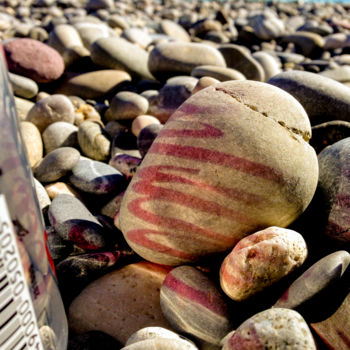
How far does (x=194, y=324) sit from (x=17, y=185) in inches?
38.3

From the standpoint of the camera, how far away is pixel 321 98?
239 centimetres

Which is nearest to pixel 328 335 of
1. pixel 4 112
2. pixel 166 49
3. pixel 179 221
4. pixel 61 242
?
pixel 179 221

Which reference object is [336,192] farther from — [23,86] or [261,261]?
[23,86]

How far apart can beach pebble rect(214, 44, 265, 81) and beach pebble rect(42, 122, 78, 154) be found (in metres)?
2.17

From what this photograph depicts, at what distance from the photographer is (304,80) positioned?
2.46 m

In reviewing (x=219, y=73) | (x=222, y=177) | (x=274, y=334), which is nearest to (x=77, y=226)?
(x=222, y=177)

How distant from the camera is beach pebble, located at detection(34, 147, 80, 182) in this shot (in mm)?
2689

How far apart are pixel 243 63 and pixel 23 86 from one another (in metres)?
2.43

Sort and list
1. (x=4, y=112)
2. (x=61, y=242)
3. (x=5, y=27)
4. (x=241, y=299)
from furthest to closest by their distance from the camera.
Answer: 1. (x=5, y=27)
2. (x=61, y=242)
3. (x=241, y=299)
4. (x=4, y=112)

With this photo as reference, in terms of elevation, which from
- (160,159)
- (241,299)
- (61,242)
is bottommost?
(61,242)

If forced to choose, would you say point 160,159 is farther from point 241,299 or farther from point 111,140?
point 111,140

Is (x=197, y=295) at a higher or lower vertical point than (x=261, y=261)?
lower

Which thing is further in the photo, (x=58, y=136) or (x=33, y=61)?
(x=33, y=61)

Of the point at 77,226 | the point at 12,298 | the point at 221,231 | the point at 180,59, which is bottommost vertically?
the point at 77,226
